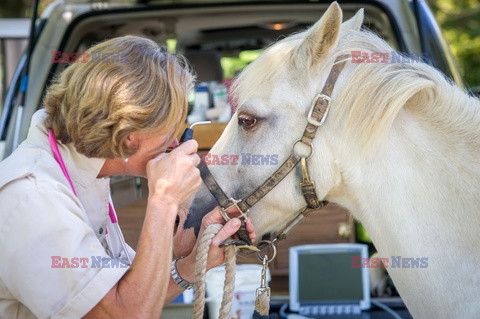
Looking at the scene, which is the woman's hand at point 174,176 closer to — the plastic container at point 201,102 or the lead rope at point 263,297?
the lead rope at point 263,297

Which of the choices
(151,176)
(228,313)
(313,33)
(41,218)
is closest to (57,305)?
(41,218)

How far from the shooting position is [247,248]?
6.57ft

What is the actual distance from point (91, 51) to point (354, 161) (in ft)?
2.71

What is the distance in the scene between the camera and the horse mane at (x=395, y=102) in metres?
1.70

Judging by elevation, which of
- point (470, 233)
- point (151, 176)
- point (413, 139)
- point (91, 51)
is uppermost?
point (91, 51)

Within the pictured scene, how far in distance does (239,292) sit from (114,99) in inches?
61.4

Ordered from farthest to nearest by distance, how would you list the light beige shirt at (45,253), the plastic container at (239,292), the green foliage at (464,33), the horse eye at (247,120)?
the green foliage at (464,33)
the plastic container at (239,292)
the horse eye at (247,120)
the light beige shirt at (45,253)

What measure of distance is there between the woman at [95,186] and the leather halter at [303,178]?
53 millimetres

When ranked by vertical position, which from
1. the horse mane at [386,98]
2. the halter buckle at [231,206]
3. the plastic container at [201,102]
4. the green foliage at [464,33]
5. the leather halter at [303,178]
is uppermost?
the horse mane at [386,98]

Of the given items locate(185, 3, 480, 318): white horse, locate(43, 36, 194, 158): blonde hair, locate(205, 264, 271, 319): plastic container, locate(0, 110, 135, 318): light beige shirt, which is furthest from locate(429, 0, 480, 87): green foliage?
locate(0, 110, 135, 318): light beige shirt

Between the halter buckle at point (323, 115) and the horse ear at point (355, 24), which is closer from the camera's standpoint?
the halter buckle at point (323, 115)

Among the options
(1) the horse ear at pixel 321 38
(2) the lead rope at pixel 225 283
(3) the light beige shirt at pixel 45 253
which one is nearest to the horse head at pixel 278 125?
(1) the horse ear at pixel 321 38

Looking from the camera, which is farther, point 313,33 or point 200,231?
point 200,231

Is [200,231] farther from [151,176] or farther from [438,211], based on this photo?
[438,211]
